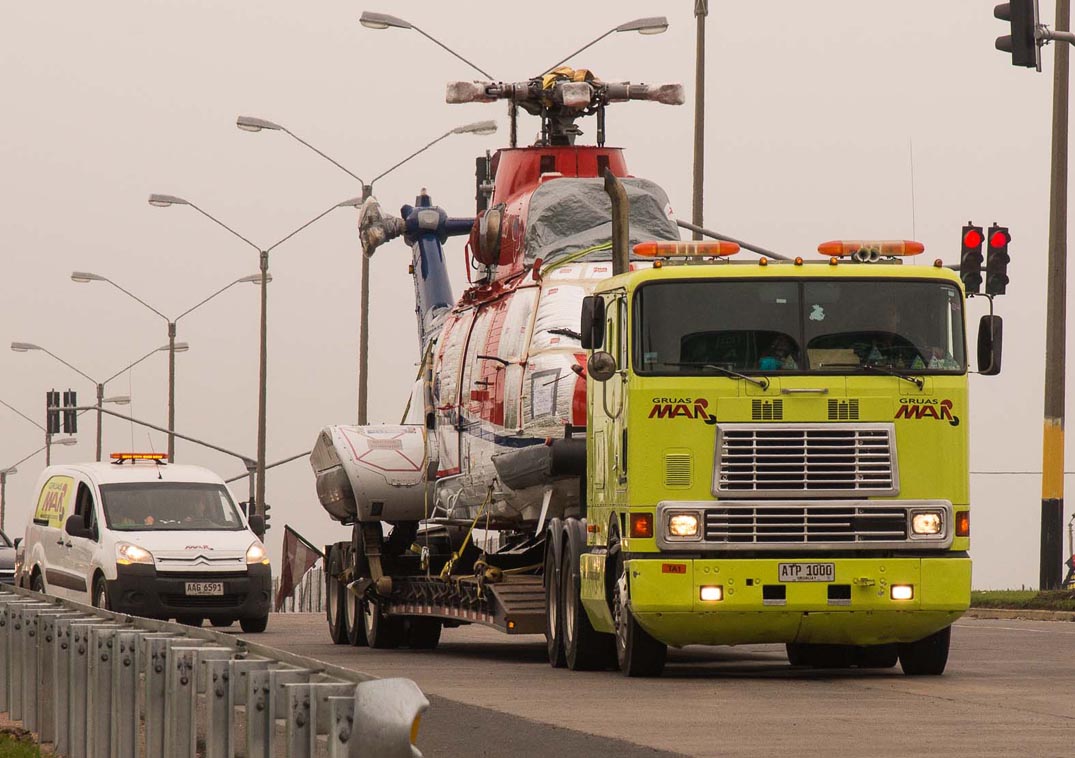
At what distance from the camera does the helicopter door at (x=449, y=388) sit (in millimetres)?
24469

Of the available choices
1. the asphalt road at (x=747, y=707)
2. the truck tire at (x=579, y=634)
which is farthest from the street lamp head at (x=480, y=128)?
the truck tire at (x=579, y=634)

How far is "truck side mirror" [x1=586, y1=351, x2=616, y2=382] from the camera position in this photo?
17.9 meters

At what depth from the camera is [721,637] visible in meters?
17.8

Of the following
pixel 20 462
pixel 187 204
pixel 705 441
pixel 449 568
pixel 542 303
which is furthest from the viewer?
pixel 20 462

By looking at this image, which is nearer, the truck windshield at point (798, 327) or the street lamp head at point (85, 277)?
the truck windshield at point (798, 327)

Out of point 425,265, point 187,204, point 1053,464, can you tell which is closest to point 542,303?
point 425,265

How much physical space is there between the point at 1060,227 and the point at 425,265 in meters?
10.4

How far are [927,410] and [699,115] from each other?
22793 millimetres

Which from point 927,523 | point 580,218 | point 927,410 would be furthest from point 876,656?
point 580,218

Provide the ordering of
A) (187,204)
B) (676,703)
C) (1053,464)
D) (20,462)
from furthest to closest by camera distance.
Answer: (20,462), (187,204), (1053,464), (676,703)

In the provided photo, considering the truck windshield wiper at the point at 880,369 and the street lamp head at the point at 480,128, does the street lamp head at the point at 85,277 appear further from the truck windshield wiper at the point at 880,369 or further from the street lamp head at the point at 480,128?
the truck windshield wiper at the point at 880,369

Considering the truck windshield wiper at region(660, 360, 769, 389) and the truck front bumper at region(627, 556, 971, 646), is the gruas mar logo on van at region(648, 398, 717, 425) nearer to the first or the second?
the truck windshield wiper at region(660, 360, 769, 389)

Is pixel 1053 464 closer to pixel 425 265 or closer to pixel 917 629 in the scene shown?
pixel 425 265

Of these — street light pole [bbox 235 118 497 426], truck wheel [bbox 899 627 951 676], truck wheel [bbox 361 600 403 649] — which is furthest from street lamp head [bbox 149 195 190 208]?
truck wheel [bbox 899 627 951 676]
